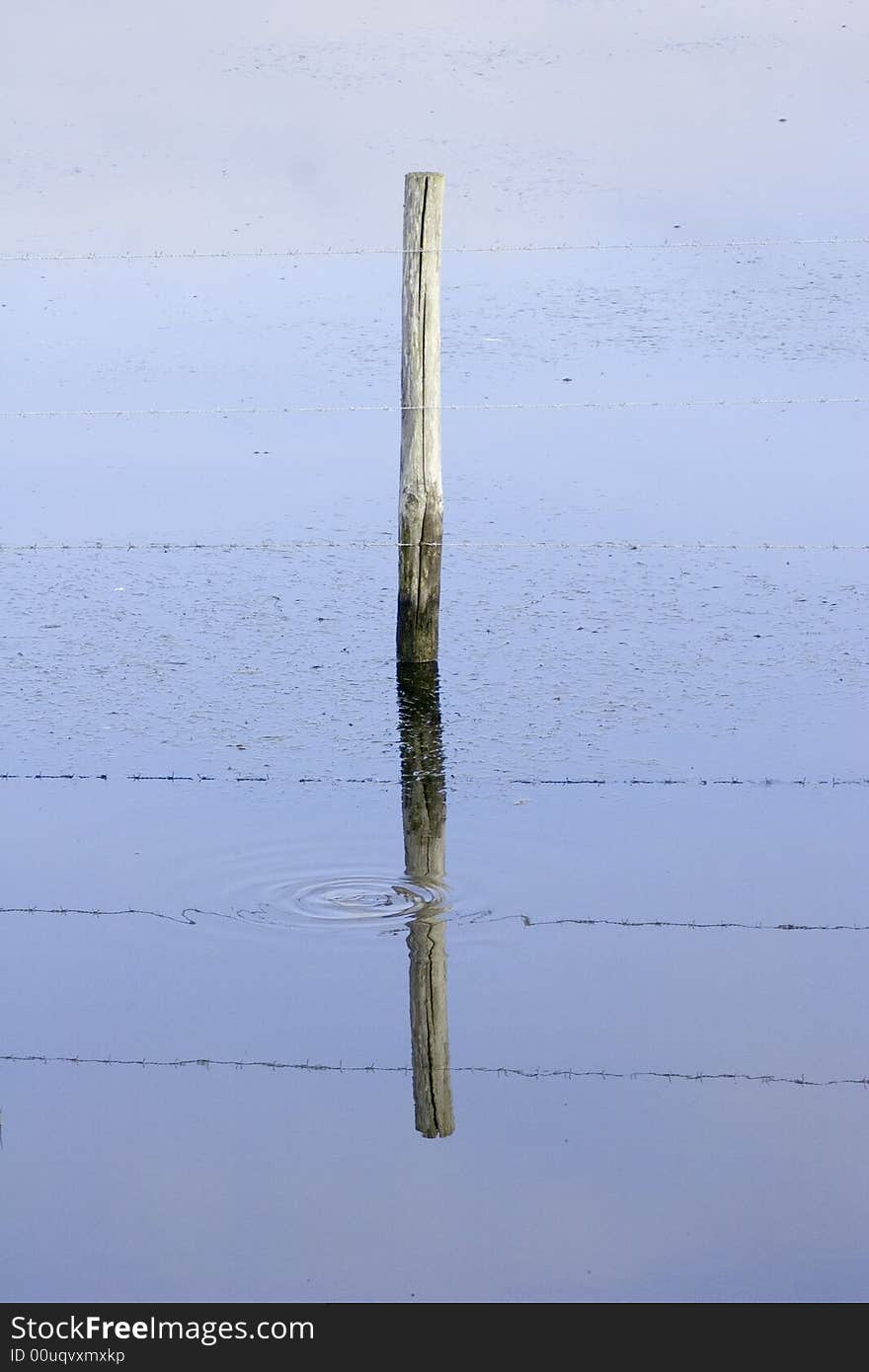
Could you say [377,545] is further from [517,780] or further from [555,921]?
[555,921]

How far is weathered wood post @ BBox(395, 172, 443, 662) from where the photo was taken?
9.02 metres

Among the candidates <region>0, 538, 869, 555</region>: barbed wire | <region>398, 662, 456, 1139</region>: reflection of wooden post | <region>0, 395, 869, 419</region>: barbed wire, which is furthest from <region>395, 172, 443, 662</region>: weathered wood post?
<region>0, 395, 869, 419</region>: barbed wire

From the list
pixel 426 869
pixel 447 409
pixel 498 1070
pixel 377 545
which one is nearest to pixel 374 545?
pixel 377 545

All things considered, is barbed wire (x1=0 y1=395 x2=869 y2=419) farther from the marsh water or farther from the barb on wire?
the barb on wire

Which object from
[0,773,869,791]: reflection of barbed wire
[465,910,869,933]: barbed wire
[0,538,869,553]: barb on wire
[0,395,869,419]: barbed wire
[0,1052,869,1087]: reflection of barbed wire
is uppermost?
[0,395,869,419]: barbed wire

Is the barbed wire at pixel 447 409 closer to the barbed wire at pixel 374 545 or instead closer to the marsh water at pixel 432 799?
the marsh water at pixel 432 799

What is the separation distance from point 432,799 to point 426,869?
842mm

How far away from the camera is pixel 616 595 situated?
10438 mm

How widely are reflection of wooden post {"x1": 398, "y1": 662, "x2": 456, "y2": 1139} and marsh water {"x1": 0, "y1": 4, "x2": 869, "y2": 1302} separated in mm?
19

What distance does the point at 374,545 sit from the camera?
11.4 meters

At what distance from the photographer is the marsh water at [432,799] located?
14.5 ft
